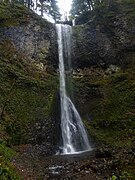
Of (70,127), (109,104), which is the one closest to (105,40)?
(109,104)

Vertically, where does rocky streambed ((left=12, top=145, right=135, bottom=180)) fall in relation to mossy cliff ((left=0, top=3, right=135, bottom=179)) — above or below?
below

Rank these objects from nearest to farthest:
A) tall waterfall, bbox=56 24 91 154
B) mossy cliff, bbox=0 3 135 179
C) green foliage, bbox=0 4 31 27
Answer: mossy cliff, bbox=0 3 135 179
tall waterfall, bbox=56 24 91 154
green foliage, bbox=0 4 31 27

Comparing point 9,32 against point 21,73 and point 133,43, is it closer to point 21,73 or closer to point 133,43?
point 21,73

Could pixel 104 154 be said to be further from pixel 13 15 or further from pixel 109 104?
pixel 13 15

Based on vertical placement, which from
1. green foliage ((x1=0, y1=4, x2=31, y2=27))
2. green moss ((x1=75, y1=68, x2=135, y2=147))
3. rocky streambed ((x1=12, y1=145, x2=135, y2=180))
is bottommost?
rocky streambed ((x1=12, y1=145, x2=135, y2=180))

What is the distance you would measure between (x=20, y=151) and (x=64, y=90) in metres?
12.0

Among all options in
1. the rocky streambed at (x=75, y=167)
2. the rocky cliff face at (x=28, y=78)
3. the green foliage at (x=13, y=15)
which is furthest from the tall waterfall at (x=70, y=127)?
the green foliage at (x=13, y=15)

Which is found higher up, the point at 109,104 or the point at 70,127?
the point at 109,104

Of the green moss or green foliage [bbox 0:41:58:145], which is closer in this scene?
green foliage [bbox 0:41:58:145]

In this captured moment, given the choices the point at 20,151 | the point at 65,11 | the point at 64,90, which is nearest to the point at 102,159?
the point at 20,151

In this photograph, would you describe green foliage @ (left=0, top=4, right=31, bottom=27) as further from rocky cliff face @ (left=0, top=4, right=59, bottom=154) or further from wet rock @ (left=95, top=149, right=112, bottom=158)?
wet rock @ (left=95, top=149, right=112, bottom=158)

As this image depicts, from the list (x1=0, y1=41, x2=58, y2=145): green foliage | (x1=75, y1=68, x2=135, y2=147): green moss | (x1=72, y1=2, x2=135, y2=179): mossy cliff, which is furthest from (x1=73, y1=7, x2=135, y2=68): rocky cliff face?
(x1=0, y1=41, x2=58, y2=145): green foliage

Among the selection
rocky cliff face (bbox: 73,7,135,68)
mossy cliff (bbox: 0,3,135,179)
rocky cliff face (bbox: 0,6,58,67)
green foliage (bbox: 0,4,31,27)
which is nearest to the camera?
mossy cliff (bbox: 0,3,135,179)

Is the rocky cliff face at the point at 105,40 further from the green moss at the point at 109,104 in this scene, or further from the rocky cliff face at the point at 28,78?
the rocky cliff face at the point at 28,78
